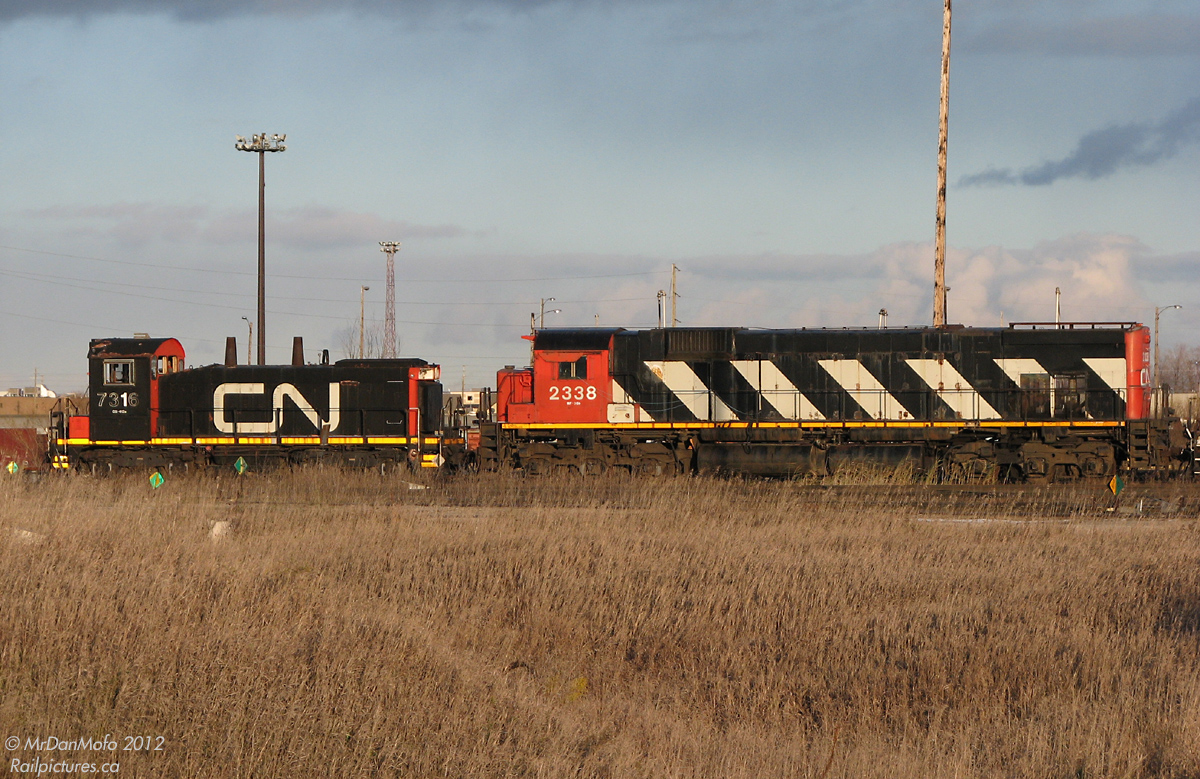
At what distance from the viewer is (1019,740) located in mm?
7395

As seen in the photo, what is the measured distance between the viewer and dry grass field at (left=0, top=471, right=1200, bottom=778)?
6668 millimetres

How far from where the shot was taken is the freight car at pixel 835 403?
71.3 feet

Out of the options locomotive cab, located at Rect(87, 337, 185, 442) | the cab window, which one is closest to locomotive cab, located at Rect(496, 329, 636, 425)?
the cab window

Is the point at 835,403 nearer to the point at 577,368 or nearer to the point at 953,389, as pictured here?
the point at 953,389

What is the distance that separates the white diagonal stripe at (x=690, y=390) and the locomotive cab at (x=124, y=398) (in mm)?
11912

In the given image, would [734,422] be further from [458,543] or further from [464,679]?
[464,679]

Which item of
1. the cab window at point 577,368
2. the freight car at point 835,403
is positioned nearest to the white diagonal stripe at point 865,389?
the freight car at point 835,403

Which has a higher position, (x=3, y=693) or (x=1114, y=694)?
(x=3, y=693)

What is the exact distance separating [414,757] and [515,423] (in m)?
16.6

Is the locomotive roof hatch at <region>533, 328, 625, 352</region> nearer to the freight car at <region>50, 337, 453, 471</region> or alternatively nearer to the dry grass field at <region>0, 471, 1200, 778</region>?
the freight car at <region>50, 337, 453, 471</region>

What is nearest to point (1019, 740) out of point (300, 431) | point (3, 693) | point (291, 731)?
point (291, 731)

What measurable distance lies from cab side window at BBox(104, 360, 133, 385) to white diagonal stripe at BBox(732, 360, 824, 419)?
14304mm

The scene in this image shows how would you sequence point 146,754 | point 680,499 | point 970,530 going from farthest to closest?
point 680,499, point 970,530, point 146,754

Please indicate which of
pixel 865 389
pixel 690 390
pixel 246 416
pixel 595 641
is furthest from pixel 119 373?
pixel 595 641
